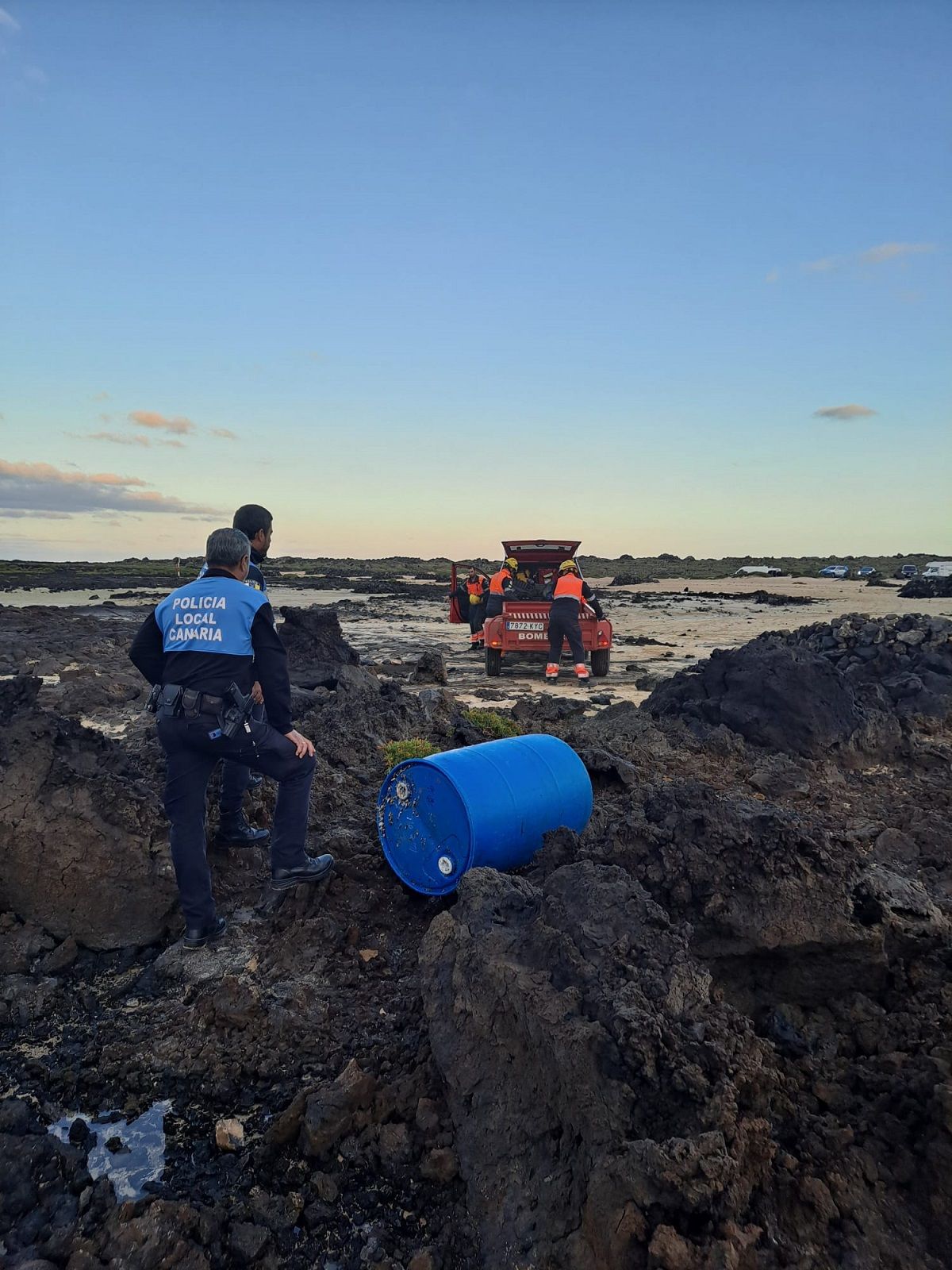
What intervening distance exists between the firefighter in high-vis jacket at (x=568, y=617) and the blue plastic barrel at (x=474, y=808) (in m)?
8.24

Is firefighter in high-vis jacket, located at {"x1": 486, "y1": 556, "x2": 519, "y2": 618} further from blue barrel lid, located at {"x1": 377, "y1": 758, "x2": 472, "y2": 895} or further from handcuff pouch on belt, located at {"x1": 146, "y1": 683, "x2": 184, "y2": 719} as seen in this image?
handcuff pouch on belt, located at {"x1": 146, "y1": 683, "x2": 184, "y2": 719}

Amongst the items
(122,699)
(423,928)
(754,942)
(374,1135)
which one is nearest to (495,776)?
(423,928)

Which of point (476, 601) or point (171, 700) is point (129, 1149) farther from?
point (476, 601)

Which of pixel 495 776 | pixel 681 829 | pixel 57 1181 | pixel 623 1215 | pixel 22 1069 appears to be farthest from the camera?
pixel 495 776

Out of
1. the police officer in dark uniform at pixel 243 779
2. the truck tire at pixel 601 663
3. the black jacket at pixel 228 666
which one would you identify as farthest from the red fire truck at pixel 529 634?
the black jacket at pixel 228 666

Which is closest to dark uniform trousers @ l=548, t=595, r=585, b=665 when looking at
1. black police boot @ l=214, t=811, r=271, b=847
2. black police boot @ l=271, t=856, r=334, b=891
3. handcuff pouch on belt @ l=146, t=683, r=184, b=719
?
black police boot @ l=214, t=811, r=271, b=847

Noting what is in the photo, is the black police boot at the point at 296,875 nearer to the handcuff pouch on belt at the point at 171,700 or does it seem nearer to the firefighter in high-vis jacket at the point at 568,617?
the handcuff pouch on belt at the point at 171,700

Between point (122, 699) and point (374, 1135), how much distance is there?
9373mm

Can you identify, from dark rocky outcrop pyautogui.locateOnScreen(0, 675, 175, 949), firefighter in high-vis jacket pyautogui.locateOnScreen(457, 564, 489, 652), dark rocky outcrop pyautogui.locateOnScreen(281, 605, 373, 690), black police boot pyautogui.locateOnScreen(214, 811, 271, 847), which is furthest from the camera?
firefighter in high-vis jacket pyautogui.locateOnScreen(457, 564, 489, 652)

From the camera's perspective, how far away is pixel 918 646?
11562mm

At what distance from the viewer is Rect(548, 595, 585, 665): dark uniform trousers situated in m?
13.1

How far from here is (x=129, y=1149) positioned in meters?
3.09

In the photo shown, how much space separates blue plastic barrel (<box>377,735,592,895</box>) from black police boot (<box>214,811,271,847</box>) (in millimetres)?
1117

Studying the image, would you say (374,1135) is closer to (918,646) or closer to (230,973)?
(230,973)
